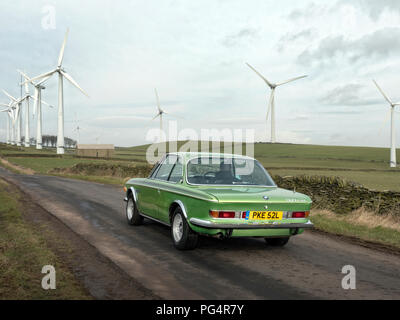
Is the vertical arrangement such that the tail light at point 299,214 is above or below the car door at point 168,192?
below

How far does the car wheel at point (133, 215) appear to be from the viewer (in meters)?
9.47

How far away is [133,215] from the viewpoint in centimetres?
949

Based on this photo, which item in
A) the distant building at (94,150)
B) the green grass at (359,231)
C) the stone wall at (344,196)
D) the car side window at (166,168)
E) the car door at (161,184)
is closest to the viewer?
the car door at (161,184)

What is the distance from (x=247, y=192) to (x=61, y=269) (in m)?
3.12

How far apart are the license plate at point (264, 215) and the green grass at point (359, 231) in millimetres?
2942

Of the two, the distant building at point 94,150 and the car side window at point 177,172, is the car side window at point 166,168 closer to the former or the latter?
the car side window at point 177,172

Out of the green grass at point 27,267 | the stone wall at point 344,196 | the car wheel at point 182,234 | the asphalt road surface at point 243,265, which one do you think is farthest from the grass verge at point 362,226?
the green grass at point 27,267

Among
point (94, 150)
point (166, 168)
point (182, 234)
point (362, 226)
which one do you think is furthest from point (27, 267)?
point (94, 150)

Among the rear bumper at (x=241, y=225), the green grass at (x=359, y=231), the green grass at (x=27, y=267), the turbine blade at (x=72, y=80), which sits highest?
the turbine blade at (x=72, y=80)

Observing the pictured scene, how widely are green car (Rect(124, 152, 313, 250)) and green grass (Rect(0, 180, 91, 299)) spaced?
2.12 meters

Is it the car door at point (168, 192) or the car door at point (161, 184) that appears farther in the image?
the car door at point (161, 184)

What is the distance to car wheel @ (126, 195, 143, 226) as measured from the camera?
9469mm

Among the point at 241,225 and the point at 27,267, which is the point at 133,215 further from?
the point at 27,267
